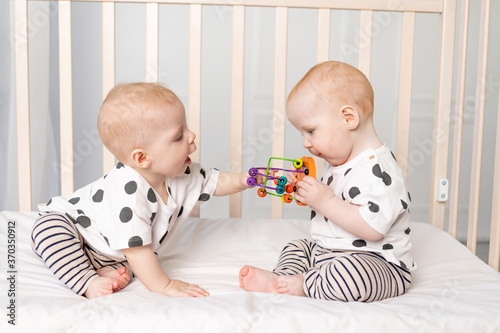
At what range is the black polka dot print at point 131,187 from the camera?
1.00 m

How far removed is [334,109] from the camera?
1007 mm

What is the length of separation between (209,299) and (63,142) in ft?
2.48

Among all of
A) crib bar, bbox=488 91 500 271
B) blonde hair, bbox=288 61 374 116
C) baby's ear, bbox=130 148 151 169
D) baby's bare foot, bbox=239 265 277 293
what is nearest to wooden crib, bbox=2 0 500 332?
crib bar, bbox=488 91 500 271

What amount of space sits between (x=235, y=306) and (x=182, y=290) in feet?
0.51

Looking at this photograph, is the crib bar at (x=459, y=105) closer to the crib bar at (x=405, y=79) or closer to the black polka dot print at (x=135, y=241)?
the crib bar at (x=405, y=79)

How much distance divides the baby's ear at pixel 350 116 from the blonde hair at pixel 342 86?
0.01 m

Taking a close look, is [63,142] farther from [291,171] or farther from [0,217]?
[291,171]

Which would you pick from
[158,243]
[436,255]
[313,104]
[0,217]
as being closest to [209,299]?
[158,243]

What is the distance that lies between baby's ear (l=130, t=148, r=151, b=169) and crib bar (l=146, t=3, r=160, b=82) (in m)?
0.46

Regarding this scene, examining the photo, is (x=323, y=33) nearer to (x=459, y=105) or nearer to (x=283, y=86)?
(x=283, y=86)

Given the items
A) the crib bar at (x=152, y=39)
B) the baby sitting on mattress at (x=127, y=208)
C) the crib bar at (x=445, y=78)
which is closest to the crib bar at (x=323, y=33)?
the crib bar at (x=445, y=78)

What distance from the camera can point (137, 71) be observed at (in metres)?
2.30

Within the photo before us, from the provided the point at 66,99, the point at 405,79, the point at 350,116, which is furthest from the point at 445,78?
the point at 66,99

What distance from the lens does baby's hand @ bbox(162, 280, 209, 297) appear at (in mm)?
947
